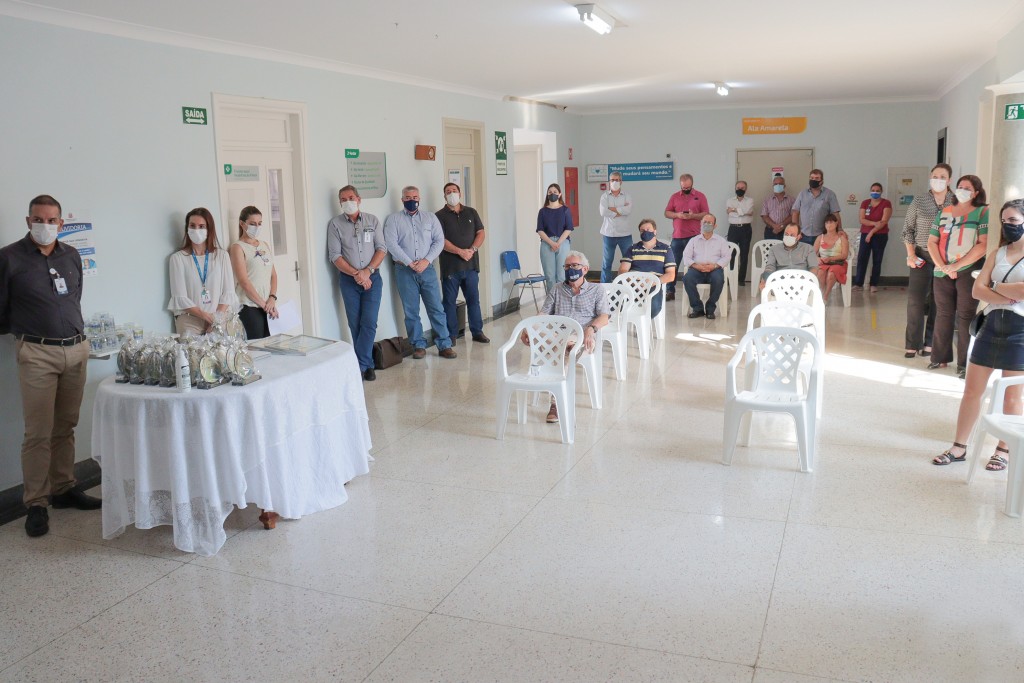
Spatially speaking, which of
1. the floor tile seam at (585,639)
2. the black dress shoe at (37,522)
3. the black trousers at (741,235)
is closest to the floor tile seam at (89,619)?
the black dress shoe at (37,522)

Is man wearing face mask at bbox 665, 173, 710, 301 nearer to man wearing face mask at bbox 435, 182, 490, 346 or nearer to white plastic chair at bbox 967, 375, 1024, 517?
man wearing face mask at bbox 435, 182, 490, 346

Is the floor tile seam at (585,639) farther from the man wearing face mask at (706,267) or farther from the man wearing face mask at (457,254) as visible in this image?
the man wearing face mask at (706,267)

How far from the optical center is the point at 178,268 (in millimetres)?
5797

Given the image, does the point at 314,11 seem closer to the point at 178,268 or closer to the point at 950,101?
the point at 178,268

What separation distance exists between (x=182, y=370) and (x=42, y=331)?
99cm

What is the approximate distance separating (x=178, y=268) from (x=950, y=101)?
10.2 meters

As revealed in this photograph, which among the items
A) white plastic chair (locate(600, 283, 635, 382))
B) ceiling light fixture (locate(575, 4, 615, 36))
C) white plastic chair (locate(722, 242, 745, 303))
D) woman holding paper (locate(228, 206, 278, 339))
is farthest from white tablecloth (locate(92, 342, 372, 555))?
white plastic chair (locate(722, 242, 745, 303))

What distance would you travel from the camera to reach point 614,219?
479 inches

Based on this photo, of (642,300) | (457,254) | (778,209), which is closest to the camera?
(642,300)

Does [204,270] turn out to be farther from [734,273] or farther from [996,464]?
[734,273]

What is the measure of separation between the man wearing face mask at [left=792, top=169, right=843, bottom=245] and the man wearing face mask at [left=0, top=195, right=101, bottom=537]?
33.8 ft

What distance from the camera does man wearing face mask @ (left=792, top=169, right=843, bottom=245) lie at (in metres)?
12.4

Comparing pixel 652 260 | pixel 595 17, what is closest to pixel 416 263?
pixel 652 260

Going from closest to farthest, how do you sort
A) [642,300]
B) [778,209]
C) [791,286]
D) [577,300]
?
[577,300] → [791,286] → [642,300] → [778,209]
